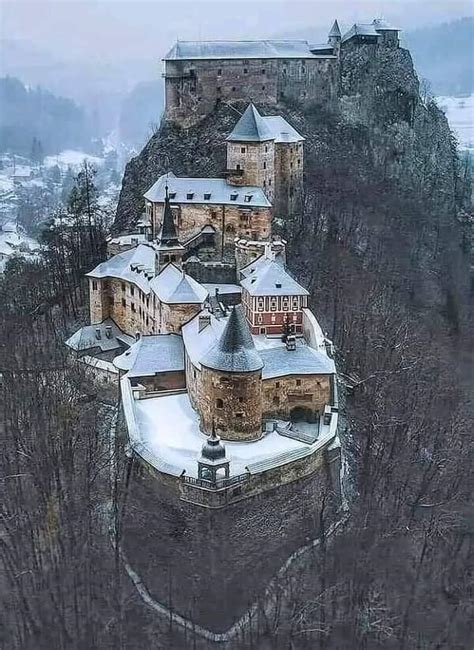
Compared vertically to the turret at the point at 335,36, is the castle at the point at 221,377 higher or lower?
lower

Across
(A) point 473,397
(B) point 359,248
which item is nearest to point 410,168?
(B) point 359,248

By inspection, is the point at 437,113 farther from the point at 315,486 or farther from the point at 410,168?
the point at 315,486

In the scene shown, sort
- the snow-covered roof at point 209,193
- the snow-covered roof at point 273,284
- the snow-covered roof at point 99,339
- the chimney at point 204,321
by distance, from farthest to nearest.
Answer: the snow-covered roof at point 209,193
the snow-covered roof at point 99,339
the snow-covered roof at point 273,284
the chimney at point 204,321

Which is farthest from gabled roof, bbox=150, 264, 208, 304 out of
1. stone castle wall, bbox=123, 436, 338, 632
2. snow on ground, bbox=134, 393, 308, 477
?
stone castle wall, bbox=123, 436, 338, 632

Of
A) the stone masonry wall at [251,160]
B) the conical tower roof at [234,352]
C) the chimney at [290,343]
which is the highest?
the stone masonry wall at [251,160]

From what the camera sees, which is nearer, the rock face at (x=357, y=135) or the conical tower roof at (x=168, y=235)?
the conical tower roof at (x=168, y=235)

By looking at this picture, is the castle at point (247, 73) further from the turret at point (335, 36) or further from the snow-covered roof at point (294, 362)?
the snow-covered roof at point (294, 362)

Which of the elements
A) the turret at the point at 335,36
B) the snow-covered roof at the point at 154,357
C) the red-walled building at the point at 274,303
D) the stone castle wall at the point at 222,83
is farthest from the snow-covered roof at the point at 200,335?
the turret at the point at 335,36

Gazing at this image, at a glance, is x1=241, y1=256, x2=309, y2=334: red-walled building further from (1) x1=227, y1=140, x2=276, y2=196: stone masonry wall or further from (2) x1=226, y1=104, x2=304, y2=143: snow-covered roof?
(2) x1=226, y1=104, x2=304, y2=143: snow-covered roof
